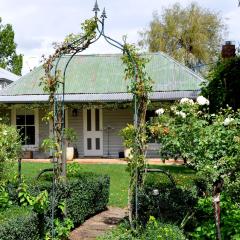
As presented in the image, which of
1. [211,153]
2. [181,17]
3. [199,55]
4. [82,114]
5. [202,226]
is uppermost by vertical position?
[181,17]

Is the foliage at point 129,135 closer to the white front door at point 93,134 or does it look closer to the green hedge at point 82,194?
the green hedge at point 82,194

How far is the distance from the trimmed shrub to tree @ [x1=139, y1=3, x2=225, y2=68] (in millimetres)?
31382

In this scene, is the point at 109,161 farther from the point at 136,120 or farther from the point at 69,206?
the point at 136,120

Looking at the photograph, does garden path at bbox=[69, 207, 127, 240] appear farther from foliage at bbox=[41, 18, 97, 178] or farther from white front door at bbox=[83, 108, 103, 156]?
white front door at bbox=[83, 108, 103, 156]

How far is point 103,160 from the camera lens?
68.9ft

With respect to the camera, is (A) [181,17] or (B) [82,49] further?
(A) [181,17]

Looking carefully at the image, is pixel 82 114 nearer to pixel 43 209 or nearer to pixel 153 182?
pixel 153 182

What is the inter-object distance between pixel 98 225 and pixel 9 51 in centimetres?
4207

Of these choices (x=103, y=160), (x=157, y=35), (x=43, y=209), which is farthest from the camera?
(x=157, y=35)

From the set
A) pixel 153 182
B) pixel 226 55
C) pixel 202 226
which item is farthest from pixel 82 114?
pixel 202 226

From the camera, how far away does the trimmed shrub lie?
7656mm

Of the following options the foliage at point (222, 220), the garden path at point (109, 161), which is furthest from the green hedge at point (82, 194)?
the garden path at point (109, 161)

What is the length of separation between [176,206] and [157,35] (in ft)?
106

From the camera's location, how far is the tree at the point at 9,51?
48.0 metres
